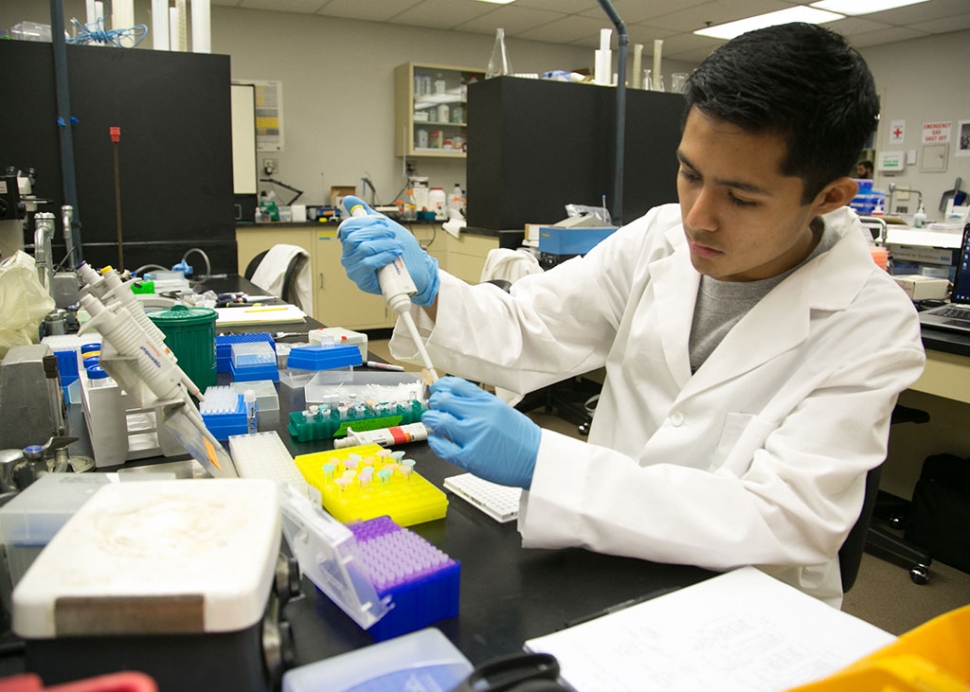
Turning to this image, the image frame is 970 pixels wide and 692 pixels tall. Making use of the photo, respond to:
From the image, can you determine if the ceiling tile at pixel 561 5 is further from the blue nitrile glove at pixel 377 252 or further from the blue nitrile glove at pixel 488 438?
the blue nitrile glove at pixel 488 438

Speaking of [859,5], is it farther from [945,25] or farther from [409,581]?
[409,581]

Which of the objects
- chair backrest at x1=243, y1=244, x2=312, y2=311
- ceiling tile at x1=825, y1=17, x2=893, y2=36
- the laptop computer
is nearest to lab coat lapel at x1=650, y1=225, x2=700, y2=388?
the laptop computer

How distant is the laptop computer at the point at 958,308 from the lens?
2.21 metres

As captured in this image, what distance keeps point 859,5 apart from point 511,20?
2.61m

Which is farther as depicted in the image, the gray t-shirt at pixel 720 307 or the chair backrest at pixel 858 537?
the gray t-shirt at pixel 720 307

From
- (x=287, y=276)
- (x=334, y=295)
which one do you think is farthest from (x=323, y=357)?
(x=334, y=295)

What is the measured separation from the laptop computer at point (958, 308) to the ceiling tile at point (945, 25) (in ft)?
13.8

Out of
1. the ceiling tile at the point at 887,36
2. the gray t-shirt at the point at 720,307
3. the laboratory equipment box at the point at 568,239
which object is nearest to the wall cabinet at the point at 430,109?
the laboratory equipment box at the point at 568,239

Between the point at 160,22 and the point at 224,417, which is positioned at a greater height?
the point at 160,22

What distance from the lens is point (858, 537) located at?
3.19 ft

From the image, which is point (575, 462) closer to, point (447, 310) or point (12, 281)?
point (447, 310)

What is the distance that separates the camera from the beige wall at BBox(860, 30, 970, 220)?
5918 millimetres

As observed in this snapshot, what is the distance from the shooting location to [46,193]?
282cm

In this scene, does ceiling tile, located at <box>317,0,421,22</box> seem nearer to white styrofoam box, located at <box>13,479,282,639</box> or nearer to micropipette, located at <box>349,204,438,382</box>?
micropipette, located at <box>349,204,438,382</box>
